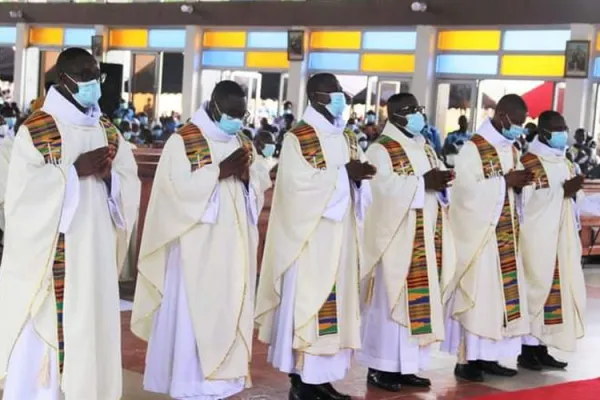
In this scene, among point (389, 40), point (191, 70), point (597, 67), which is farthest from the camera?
point (191, 70)

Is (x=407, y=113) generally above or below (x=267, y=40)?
below

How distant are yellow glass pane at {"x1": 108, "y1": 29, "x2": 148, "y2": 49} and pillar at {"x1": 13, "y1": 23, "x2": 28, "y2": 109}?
316 centimetres

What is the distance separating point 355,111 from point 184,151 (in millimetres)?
16709

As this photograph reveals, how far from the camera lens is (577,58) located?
1730cm

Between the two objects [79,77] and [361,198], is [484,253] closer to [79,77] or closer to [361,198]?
[361,198]

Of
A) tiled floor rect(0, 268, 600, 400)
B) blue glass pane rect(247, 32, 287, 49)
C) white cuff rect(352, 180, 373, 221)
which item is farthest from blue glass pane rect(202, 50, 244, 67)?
white cuff rect(352, 180, 373, 221)

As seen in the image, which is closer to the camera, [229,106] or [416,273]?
[229,106]

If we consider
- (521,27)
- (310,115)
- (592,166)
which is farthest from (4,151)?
(521,27)

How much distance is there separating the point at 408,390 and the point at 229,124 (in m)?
1.96

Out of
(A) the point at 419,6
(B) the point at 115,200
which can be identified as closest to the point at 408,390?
(B) the point at 115,200

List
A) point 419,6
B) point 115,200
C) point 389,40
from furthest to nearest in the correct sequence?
point 389,40 → point 419,6 → point 115,200

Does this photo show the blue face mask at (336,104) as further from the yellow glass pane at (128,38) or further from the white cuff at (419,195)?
the yellow glass pane at (128,38)

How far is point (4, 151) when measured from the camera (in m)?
8.53

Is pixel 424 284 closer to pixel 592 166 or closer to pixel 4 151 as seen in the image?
pixel 4 151
